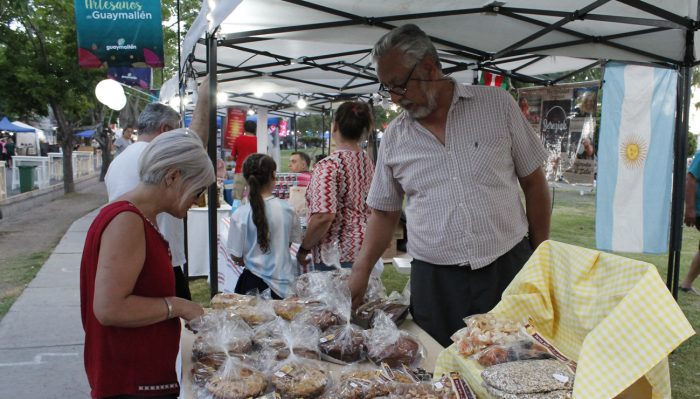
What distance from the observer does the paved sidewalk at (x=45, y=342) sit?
395cm

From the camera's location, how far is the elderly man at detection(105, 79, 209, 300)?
10.1ft

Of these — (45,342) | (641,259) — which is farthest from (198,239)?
(641,259)

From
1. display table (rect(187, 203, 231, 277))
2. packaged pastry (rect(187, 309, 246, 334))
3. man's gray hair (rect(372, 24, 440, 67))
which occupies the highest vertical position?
man's gray hair (rect(372, 24, 440, 67))

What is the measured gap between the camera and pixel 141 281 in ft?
5.93

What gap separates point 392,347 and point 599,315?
0.75m

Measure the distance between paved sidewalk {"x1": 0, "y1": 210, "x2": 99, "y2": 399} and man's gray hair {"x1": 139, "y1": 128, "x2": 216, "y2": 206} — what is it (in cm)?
286

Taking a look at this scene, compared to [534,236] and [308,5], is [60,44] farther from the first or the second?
[534,236]

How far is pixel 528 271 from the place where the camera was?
148 cm

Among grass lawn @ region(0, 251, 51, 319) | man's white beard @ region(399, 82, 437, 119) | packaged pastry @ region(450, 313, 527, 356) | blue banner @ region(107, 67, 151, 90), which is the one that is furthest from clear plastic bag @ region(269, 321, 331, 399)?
blue banner @ region(107, 67, 151, 90)

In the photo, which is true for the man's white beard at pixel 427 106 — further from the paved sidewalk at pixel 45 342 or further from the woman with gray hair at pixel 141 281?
the paved sidewalk at pixel 45 342

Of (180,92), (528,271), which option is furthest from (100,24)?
(528,271)

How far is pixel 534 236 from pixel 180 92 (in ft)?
17.5

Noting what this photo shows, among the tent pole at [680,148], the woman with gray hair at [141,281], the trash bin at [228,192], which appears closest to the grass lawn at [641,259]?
the tent pole at [680,148]

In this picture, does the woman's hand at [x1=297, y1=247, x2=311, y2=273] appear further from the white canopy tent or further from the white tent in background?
the white tent in background
